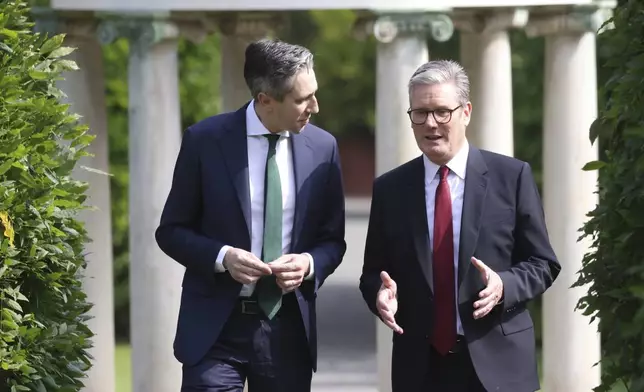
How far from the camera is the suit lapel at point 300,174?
10.6 meters

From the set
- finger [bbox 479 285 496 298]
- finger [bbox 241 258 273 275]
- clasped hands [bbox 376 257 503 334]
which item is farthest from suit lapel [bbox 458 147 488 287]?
finger [bbox 241 258 273 275]

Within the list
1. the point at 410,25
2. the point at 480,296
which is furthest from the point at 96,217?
the point at 480,296

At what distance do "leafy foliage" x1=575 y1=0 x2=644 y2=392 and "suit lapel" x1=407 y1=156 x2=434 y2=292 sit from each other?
42.7 inches

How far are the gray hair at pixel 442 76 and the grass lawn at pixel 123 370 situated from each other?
17.7m

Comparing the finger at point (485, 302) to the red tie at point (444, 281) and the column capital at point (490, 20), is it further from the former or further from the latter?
the column capital at point (490, 20)

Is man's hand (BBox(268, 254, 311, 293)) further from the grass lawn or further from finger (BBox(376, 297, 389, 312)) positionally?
the grass lawn

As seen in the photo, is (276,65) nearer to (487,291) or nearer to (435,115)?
(435,115)

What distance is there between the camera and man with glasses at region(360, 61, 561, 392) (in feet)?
33.0

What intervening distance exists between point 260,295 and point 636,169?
253cm

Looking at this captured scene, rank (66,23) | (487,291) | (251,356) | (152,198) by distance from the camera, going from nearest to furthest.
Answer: (487,291), (251,356), (152,198), (66,23)

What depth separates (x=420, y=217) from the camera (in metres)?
10.3

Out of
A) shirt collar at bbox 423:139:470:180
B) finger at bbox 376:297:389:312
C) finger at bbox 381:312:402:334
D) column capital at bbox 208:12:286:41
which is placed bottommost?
finger at bbox 381:312:402:334

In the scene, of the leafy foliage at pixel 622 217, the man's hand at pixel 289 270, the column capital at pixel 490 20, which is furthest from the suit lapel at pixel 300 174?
the column capital at pixel 490 20

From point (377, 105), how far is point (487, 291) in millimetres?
10146
